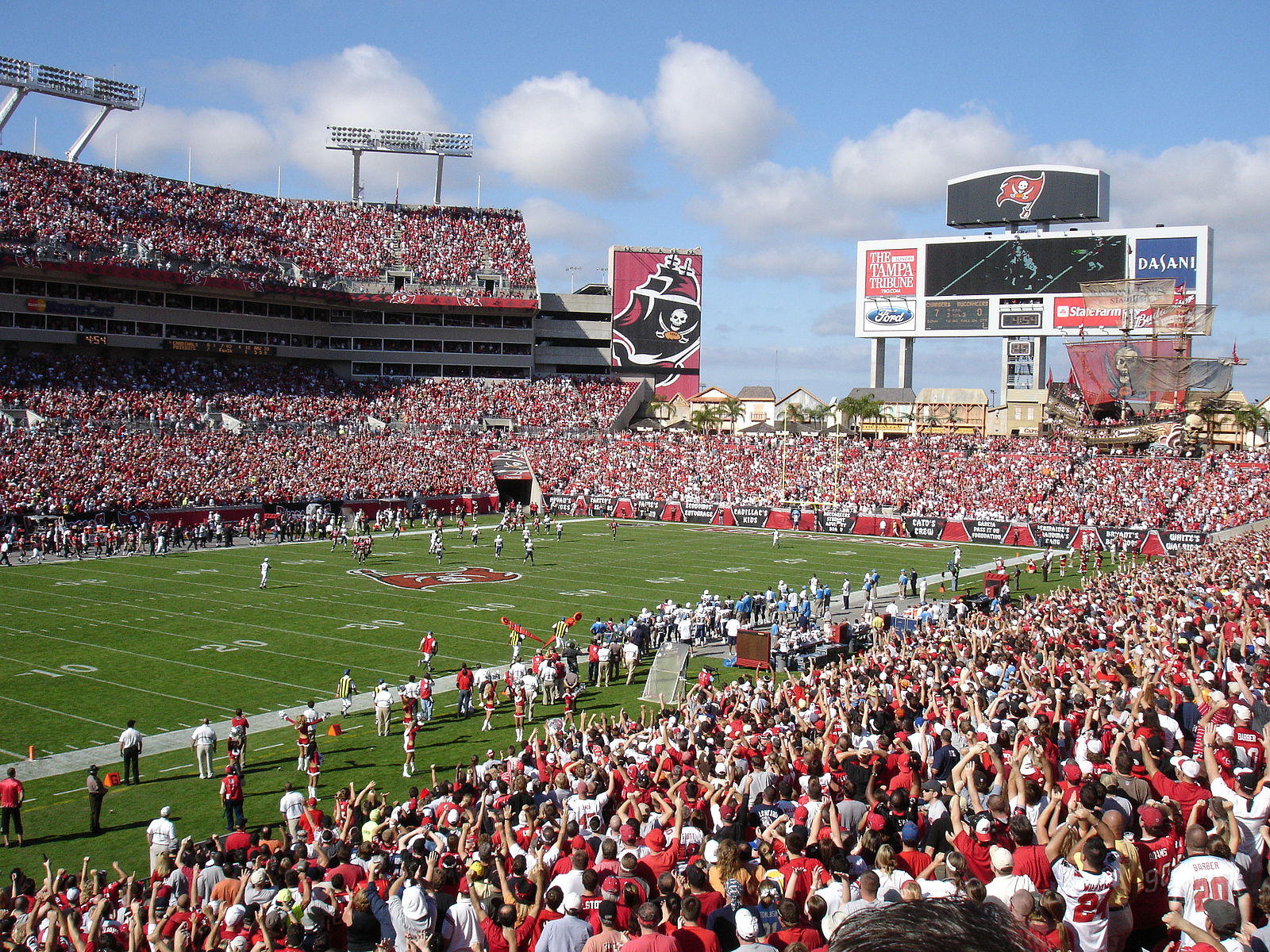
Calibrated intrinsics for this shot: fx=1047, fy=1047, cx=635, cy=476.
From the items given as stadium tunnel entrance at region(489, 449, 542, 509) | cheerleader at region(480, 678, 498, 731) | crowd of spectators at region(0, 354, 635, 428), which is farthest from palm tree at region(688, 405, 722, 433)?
cheerleader at region(480, 678, 498, 731)

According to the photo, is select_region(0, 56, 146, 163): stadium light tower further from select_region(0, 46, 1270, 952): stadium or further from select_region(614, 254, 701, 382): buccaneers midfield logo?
select_region(614, 254, 701, 382): buccaneers midfield logo

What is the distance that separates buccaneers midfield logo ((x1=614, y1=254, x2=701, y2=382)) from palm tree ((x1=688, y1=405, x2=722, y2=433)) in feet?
14.2

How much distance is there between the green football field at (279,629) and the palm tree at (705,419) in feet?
121

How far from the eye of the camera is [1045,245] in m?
64.1

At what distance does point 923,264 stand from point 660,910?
220 feet

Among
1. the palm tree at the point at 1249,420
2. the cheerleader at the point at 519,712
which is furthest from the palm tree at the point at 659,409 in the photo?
the cheerleader at the point at 519,712

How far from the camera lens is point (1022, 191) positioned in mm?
65062

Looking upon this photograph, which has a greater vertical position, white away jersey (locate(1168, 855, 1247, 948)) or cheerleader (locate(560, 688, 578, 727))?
white away jersey (locate(1168, 855, 1247, 948))

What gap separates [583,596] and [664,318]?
56.7 meters

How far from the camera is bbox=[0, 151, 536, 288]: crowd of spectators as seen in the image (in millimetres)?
59531

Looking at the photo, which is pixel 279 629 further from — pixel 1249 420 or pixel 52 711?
pixel 1249 420

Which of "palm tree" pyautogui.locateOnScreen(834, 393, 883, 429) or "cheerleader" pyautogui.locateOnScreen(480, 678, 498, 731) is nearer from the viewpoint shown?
"cheerleader" pyautogui.locateOnScreen(480, 678, 498, 731)

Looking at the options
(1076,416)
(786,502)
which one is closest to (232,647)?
(786,502)

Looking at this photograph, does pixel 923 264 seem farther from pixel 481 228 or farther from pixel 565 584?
pixel 565 584
